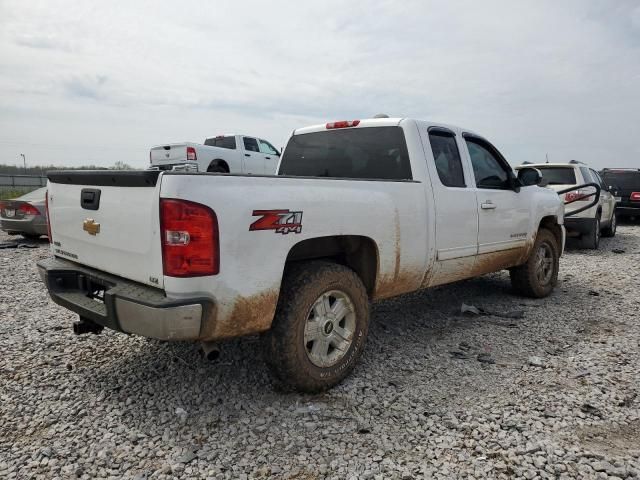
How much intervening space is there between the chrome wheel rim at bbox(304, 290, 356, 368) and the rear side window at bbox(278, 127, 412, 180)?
4.15ft

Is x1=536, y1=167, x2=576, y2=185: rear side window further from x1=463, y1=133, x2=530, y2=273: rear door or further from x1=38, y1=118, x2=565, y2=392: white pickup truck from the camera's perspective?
x1=38, y1=118, x2=565, y2=392: white pickup truck

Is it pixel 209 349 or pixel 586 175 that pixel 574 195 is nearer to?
pixel 586 175

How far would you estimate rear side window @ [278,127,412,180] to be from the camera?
3.99 meters

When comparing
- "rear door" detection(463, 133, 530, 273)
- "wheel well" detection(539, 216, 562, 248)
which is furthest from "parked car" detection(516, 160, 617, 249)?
"rear door" detection(463, 133, 530, 273)

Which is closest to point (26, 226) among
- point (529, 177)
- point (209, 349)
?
point (209, 349)

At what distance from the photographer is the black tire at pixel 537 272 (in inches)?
218

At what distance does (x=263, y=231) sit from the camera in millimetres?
2684

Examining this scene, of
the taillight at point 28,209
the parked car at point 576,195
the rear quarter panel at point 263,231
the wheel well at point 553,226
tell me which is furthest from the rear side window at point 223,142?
the rear quarter panel at point 263,231

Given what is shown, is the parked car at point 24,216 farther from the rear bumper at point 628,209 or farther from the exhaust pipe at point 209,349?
the rear bumper at point 628,209

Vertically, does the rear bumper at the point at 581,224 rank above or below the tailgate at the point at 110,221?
below

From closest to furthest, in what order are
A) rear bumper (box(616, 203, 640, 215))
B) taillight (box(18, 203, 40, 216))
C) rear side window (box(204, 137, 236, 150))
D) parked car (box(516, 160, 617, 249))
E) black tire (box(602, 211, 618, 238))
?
1. parked car (box(516, 160, 617, 249))
2. taillight (box(18, 203, 40, 216))
3. black tire (box(602, 211, 618, 238))
4. rear bumper (box(616, 203, 640, 215))
5. rear side window (box(204, 137, 236, 150))

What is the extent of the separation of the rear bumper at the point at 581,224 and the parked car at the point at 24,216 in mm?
10359

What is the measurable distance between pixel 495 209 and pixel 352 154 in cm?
160

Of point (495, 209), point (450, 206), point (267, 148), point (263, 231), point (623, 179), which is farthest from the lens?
point (267, 148)
